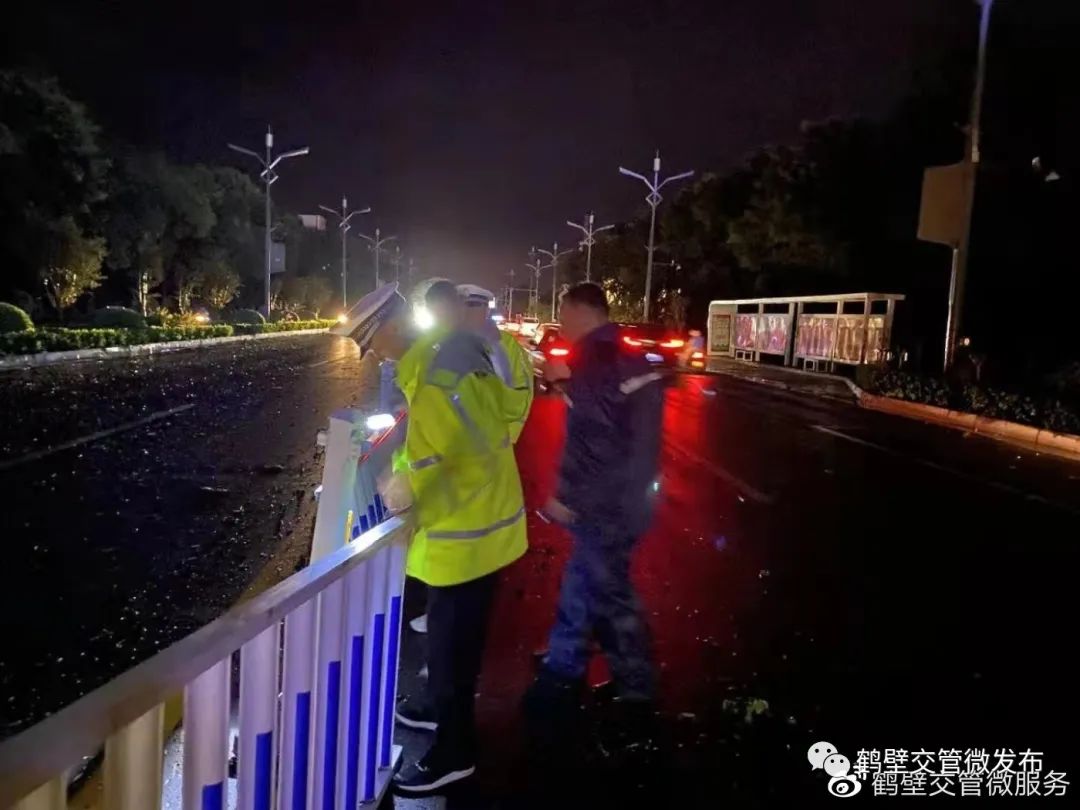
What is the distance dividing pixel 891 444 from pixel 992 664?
11214mm

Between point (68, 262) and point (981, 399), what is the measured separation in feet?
104

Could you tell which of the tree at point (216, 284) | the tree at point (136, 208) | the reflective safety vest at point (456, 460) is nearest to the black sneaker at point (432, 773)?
the reflective safety vest at point (456, 460)

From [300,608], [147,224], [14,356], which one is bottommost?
[14,356]

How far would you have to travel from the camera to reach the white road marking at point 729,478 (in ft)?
32.9

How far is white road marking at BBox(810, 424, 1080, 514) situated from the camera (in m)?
10.7

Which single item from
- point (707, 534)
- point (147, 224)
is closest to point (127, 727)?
point (707, 534)

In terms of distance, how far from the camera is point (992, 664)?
17.1 ft

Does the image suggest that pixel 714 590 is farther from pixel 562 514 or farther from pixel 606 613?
pixel 562 514

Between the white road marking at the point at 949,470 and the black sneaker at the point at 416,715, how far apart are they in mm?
8330

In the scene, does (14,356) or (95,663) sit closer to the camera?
(95,663)

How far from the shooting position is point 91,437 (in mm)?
12945

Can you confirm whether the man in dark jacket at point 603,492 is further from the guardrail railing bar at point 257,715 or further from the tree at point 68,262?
the tree at point 68,262

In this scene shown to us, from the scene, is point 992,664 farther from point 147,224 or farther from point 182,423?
point 147,224

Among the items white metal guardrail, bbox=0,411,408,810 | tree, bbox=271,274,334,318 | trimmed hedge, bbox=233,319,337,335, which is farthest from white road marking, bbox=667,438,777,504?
tree, bbox=271,274,334,318
